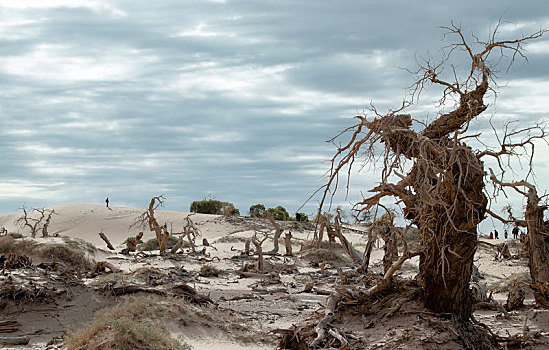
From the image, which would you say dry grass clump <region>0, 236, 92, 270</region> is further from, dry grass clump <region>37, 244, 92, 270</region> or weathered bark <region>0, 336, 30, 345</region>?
weathered bark <region>0, 336, 30, 345</region>

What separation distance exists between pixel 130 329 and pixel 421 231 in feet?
14.6

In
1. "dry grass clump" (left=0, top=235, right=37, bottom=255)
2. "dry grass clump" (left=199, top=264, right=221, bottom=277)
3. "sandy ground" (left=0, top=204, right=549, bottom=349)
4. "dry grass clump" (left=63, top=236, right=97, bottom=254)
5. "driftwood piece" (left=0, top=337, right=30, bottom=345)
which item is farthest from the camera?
"dry grass clump" (left=63, top=236, right=97, bottom=254)

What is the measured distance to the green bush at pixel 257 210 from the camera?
1833 inches

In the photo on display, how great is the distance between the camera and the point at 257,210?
161 ft

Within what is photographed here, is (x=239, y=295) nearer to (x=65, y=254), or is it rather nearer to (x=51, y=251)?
(x=65, y=254)

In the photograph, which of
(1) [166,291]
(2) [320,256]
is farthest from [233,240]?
(1) [166,291]

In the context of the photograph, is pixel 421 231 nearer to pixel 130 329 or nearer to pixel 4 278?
pixel 130 329

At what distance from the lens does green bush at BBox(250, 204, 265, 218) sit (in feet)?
153

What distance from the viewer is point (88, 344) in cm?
797

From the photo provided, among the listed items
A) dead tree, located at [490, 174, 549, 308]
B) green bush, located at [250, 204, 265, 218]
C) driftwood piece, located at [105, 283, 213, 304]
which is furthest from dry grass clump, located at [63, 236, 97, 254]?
green bush, located at [250, 204, 265, 218]

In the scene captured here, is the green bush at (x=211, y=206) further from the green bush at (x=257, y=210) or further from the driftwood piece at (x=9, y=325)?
the driftwood piece at (x=9, y=325)

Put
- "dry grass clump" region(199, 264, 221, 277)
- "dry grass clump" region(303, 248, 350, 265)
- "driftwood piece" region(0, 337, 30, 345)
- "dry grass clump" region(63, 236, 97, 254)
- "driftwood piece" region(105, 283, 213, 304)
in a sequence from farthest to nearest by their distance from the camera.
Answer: "dry grass clump" region(303, 248, 350, 265), "dry grass clump" region(63, 236, 97, 254), "dry grass clump" region(199, 264, 221, 277), "driftwood piece" region(105, 283, 213, 304), "driftwood piece" region(0, 337, 30, 345)

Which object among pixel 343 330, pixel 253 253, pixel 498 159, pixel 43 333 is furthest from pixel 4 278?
pixel 253 253

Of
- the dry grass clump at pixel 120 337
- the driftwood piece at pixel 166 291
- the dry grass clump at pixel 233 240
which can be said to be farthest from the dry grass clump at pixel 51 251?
the dry grass clump at pixel 233 240
